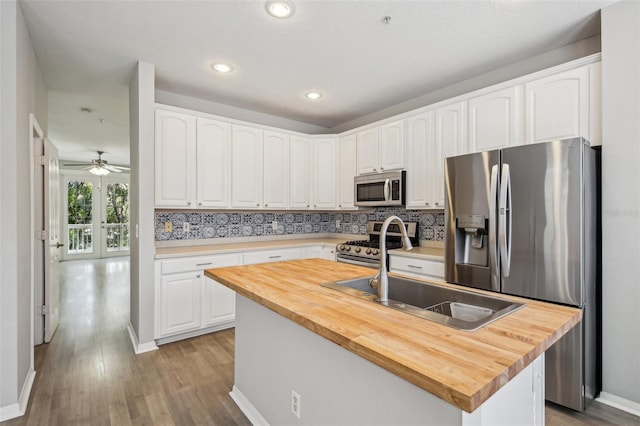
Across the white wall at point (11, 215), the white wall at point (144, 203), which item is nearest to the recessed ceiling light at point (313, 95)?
the white wall at point (144, 203)

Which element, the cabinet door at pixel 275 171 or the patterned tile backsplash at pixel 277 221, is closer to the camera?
the patterned tile backsplash at pixel 277 221

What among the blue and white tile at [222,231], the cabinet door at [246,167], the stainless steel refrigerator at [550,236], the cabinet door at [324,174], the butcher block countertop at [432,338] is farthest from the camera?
the cabinet door at [324,174]

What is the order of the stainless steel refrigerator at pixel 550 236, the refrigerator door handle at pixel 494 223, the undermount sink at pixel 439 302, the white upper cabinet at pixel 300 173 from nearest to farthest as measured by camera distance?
the undermount sink at pixel 439 302 < the stainless steel refrigerator at pixel 550 236 < the refrigerator door handle at pixel 494 223 < the white upper cabinet at pixel 300 173

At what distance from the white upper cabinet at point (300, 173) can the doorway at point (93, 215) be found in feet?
22.3

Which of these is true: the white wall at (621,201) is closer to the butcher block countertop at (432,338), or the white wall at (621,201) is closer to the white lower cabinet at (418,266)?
the white lower cabinet at (418,266)

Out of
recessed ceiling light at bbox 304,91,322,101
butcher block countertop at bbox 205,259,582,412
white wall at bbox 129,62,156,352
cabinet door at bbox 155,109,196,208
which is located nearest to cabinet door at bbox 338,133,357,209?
recessed ceiling light at bbox 304,91,322,101

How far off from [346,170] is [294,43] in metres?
1.95

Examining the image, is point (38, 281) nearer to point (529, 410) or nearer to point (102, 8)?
point (102, 8)

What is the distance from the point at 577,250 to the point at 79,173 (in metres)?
9.98

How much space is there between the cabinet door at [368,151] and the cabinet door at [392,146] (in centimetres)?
8

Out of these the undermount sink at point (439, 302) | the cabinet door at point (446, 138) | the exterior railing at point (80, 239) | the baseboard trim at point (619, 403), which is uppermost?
the cabinet door at point (446, 138)

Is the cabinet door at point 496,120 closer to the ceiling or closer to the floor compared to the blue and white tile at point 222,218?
closer to the ceiling

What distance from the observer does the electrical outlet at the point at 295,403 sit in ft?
5.13

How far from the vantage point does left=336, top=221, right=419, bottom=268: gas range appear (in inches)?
134
